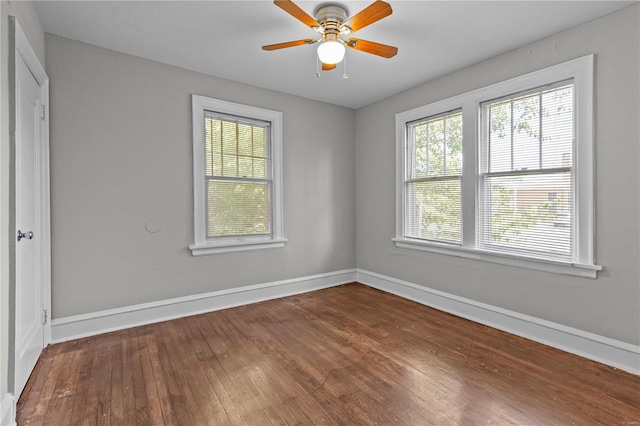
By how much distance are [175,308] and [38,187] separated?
5.32ft

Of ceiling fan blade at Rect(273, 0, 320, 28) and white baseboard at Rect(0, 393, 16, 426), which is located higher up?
ceiling fan blade at Rect(273, 0, 320, 28)

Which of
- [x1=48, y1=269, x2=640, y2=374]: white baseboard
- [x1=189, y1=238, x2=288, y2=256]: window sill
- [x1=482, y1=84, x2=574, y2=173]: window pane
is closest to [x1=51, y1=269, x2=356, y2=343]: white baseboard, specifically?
[x1=48, y1=269, x2=640, y2=374]: white baseboard

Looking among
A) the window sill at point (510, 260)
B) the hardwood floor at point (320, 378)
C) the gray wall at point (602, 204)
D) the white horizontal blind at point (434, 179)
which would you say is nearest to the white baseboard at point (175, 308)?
the hardwood floor at point (320, 378)

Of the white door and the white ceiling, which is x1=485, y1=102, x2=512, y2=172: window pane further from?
the white door

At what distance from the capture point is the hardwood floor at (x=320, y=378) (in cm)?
180

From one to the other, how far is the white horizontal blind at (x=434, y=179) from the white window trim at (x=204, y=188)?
165 centimetres

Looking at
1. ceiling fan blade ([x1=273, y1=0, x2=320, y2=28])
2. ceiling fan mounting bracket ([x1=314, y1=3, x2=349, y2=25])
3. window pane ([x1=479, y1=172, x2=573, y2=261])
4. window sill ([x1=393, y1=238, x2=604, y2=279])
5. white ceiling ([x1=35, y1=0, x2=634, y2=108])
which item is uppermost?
white ceiling ([x1=35, y1=0, x2=634, y2=108])

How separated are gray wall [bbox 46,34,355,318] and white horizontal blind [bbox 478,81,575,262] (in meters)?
2.44

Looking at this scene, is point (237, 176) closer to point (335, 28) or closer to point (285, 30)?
point (285, 30)

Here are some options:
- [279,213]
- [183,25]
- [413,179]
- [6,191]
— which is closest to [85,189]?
[6,191]

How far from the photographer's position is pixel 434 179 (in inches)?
146

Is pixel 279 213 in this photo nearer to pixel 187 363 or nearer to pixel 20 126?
pixel 187 363

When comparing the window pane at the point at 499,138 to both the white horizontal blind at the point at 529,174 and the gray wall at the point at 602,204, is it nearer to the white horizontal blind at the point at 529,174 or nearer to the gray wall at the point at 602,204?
the white horizontal blind at the point at 529,174

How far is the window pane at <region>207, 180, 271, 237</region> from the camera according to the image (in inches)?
140
